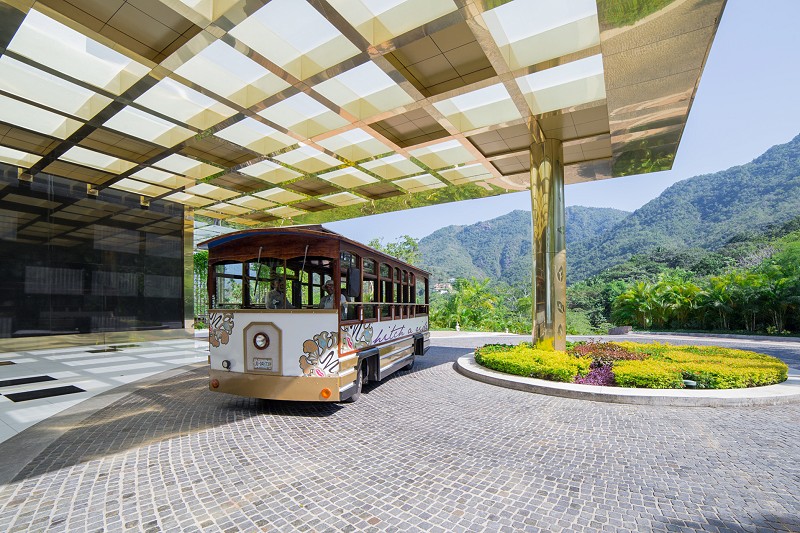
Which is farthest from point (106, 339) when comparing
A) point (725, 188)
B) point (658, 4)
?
point (725, 188)

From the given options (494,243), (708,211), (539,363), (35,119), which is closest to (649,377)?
(539,363)

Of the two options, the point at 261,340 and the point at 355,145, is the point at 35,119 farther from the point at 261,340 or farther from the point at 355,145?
the point at 261,340

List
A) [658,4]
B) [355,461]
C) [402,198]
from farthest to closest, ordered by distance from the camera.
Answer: [402,198] < [658,4] < [355,461]

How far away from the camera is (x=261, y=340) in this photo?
5.52 metres

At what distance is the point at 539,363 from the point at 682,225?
186ft

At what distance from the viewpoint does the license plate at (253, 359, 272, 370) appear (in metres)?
5.45

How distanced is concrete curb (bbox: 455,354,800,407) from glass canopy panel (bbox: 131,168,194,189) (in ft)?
39.8

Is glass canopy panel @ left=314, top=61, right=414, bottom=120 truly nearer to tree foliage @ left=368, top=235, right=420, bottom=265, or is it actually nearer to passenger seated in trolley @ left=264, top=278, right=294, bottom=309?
passenger seated in trolley @ left=264, top=278, right=294, bottom=309

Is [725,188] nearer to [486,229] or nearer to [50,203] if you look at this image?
[486,229]

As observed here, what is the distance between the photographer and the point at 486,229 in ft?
267

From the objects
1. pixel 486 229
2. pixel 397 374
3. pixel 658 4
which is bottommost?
pixel 397 374

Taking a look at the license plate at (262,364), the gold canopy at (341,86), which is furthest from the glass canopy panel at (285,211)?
the license plate at (262,364)

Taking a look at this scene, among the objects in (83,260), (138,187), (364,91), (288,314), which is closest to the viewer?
(288,314)

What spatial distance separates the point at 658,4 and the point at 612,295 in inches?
1049
